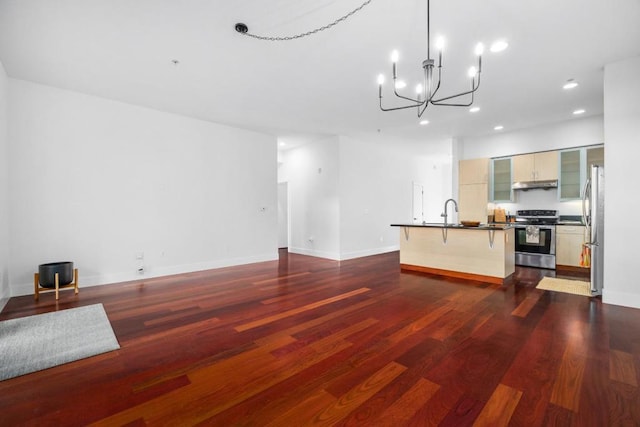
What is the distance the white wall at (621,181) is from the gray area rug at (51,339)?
18.1 ft

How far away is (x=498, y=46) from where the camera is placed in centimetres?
302

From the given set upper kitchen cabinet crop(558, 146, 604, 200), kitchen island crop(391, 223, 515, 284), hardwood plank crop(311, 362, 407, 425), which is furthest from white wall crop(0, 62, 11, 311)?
upper kitchen cabinet crop(558, 146, 604, 200)

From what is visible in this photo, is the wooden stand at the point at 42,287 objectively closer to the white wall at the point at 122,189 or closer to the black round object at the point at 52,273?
the black round object at the point at 52,273

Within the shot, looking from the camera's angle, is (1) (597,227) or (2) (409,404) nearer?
(2) (409,404)

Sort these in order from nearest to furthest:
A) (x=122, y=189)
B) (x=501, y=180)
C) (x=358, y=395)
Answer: (x=358, y=395), (x=122, y=189), (x=501, y=180)

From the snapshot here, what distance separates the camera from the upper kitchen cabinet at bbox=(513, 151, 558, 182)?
576 centimetres

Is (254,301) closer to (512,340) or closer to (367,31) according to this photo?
(512,340)

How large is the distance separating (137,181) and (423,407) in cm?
520

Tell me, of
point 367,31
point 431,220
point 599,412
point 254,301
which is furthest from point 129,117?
point 431,220

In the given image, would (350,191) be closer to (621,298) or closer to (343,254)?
(343,254)

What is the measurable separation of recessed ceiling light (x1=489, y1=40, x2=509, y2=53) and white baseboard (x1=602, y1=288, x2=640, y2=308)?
3.21 metres

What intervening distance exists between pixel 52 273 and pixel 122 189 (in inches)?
60.9

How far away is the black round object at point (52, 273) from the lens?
3766 millimetres

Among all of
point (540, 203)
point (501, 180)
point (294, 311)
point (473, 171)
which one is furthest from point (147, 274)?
point (540, 203)
